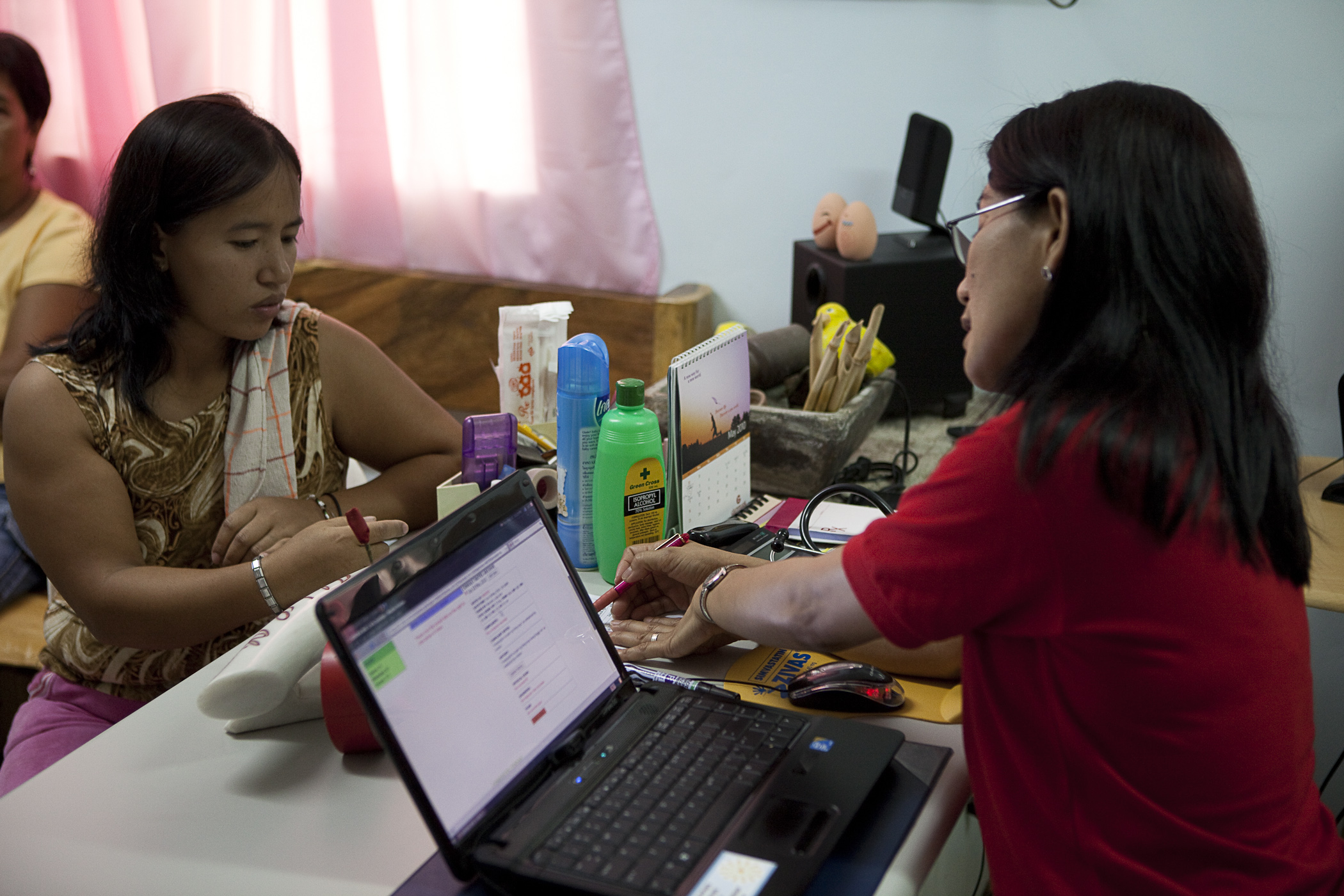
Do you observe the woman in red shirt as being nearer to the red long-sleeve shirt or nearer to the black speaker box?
the red long-sleeve shirt

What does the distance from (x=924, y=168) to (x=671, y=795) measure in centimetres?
151

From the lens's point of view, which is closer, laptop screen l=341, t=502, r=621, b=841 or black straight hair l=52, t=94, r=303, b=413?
laptop screen l=341, t=502, r=621, b=841

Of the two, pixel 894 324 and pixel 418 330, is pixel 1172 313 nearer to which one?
pixel 894 324

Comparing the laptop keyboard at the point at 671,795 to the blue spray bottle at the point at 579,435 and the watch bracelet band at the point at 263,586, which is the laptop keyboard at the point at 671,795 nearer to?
the blue spray bottle at the point at 579,435

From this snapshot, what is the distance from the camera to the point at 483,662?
764 mm

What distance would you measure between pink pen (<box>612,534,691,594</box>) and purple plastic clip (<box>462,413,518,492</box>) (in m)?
0.25

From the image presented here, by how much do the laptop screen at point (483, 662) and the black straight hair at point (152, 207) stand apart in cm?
68

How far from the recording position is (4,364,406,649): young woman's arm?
1165mm

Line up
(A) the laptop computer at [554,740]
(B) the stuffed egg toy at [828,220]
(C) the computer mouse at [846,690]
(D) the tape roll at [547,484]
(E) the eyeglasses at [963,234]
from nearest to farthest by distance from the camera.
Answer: (A) the laptop computer at [554,740] < (E) the eyeglasses at [963,234] < (C) the computer mouse at [846,690] < (D) the tape roll at [547,484] < (B) the stuffed egg toy at [828,220]

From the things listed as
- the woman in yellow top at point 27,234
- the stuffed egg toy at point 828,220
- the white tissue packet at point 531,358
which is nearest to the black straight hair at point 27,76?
the woman in yellow top at point 27,234

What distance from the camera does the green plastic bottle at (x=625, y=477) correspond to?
1205 mm

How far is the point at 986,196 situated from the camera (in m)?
0.85

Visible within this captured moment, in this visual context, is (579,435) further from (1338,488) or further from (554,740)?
(1338,488)

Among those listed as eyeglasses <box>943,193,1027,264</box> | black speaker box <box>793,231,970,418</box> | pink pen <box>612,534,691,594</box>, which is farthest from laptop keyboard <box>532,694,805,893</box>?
black speaker box <box>793,231,970,418</box>
